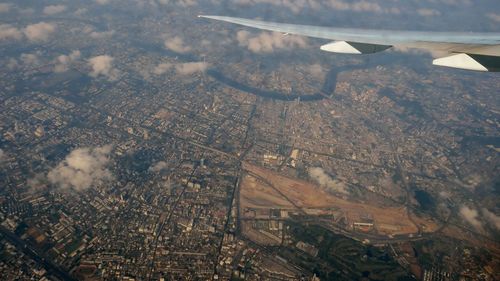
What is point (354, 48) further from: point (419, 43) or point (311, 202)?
point (311, 202)

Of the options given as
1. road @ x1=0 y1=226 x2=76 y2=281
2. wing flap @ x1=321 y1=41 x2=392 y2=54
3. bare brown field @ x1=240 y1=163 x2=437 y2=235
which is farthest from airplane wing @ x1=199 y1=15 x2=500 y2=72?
road @ x1=0 y1=226 x2=76 y2=281

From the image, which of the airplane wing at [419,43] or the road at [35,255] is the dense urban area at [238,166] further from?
the airplane wing at [419,43]

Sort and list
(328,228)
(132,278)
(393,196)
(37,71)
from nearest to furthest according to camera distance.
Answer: (132,278) < (328,228) < (393,196) < (37,71)

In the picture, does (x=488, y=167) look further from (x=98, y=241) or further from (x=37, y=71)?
(x=37, y=71)

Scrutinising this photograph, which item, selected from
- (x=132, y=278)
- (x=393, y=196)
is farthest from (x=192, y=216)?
(x=393, y=196)

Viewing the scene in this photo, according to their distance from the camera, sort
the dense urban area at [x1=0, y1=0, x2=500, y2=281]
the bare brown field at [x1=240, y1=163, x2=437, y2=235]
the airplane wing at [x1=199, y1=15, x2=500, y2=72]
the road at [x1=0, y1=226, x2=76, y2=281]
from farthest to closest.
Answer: the bare brown field at [x1=240, y1=163, x2=437, y2=235], the dense urban area at [x1=0, y1=0, x2=500, y2=281], the road at [x1=0, y1=226, x2=76, y2=281], the airplane wing at [x1=199, y1=15, x2=500, y2=72]

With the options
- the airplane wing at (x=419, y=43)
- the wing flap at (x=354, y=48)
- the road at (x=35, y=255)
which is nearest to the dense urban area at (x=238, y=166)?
the road at (x=35, y=255)

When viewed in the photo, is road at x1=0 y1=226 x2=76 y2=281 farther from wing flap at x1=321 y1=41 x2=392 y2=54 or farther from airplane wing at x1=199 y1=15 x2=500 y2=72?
wing flap at x1=321 y1=41 x2=392 y2=54
